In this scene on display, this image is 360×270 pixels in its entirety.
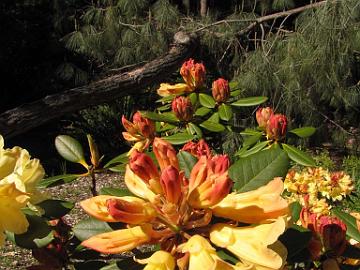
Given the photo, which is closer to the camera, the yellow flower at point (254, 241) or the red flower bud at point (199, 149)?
the yellow flower at point (254, 241)

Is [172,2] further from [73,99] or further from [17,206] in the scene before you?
[17,206]

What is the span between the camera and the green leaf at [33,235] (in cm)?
75

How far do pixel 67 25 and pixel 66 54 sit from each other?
313mm

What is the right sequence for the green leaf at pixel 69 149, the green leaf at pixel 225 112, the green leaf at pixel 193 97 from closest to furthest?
the green leaf at pixel 69 149
the green leaf at pixel 225 112
the green leaf at pixel 193 97

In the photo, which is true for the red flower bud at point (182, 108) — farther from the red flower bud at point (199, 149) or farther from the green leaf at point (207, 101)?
the red flower bud at point (199, 149)

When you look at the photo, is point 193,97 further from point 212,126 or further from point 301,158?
point 301,158

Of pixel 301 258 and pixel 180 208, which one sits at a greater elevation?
pixel 180 208

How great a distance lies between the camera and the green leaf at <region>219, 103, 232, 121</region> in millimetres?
1647

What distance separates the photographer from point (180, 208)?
25.6 inches

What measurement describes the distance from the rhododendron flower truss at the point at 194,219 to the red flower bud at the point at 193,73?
1.09 meters

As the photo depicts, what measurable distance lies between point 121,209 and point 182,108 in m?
0.97

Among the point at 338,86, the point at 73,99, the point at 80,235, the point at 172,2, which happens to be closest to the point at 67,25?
the point at 172,2

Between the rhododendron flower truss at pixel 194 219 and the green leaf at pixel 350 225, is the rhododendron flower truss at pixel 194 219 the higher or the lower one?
the higher one

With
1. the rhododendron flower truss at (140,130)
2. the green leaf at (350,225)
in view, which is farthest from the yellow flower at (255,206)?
the rhododendron flower truss at (140,130)
